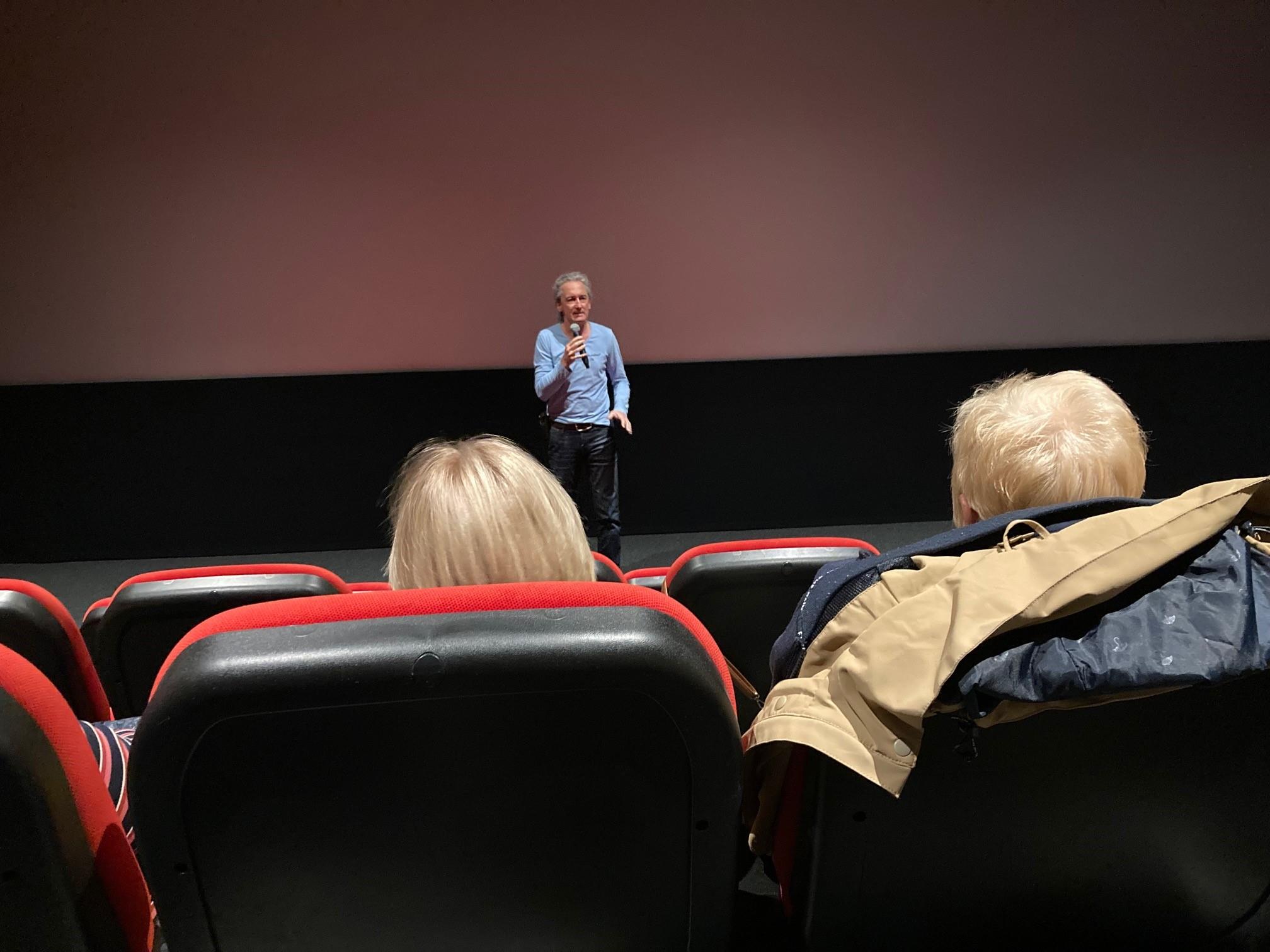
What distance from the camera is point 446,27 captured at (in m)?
3.65

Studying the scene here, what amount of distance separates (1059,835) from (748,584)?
0.69m

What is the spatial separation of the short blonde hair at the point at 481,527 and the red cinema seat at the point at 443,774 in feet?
0.70

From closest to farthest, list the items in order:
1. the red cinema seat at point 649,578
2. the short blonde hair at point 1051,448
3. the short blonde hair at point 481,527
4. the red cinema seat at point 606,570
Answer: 1. the short blonde hair at point 481,527
2. the short blonde hair at point 1051,448
3. the red cinema seat at point 606,570
4. the red cinema seat at point 649,578

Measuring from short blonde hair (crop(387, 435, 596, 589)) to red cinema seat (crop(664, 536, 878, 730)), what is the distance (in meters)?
0.48

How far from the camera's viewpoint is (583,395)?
3541mm

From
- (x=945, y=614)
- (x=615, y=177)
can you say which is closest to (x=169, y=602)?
(x=945, y=614)

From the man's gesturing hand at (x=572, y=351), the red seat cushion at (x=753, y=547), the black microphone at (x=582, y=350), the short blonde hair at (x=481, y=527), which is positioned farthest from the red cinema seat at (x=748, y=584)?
the black microphone at (x=582, y=350)

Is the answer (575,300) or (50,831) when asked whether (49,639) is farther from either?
(575,300)

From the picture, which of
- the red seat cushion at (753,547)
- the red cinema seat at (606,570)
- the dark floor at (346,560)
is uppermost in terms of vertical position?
the red seat cushion at (753,547)

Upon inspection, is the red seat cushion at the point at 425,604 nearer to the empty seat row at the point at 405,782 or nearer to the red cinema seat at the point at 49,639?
the empty seat row at the point at 405,782

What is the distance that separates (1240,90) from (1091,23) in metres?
0.94

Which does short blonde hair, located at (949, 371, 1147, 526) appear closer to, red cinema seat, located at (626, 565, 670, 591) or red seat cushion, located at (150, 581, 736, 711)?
red seat cushion, located at (150, 581, 736, 711)

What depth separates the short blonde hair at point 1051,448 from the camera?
1.11m

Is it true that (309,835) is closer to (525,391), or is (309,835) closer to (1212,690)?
(1212,690)
